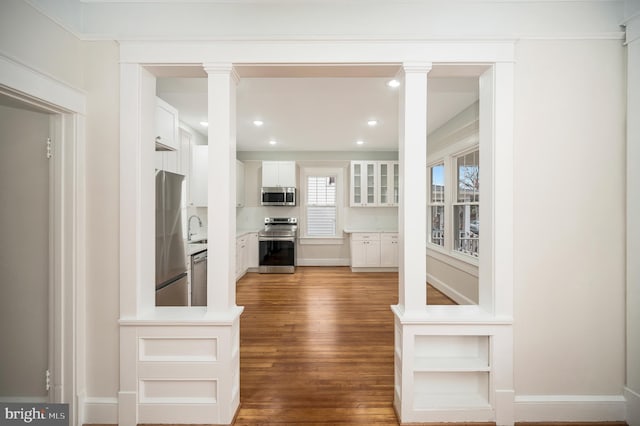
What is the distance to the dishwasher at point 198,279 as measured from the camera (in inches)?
124

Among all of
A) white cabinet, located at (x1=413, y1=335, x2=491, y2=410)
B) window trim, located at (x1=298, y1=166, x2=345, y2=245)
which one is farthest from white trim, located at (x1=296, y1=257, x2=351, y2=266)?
white cabinet, located at (x1=413, y1=335, x2=491, y2=410)

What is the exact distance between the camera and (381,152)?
6.69 m

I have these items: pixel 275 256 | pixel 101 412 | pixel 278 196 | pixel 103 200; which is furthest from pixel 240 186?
pixel 101 412

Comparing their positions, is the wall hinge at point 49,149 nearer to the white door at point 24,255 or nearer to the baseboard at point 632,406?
the white door at point 24,255

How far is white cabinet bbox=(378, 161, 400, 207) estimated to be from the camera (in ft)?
21.0

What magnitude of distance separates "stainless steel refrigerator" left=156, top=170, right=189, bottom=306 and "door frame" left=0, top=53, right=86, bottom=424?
1.92ft

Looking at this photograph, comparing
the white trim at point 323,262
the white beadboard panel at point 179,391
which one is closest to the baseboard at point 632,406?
the white beadboard panel at point 179,391

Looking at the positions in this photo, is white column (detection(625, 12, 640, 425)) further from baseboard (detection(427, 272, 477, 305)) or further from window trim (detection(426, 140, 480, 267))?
window trim (detection(426, 140, 480, 267))

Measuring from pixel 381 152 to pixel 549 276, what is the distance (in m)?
5.17

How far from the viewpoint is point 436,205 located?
16.6ft

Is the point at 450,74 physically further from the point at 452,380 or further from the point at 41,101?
the point at 41,101

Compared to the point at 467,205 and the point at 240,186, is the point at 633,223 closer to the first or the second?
the point at 467,205

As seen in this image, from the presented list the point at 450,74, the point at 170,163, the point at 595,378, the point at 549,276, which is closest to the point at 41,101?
the point at 170,163

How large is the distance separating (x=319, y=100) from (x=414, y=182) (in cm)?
216
